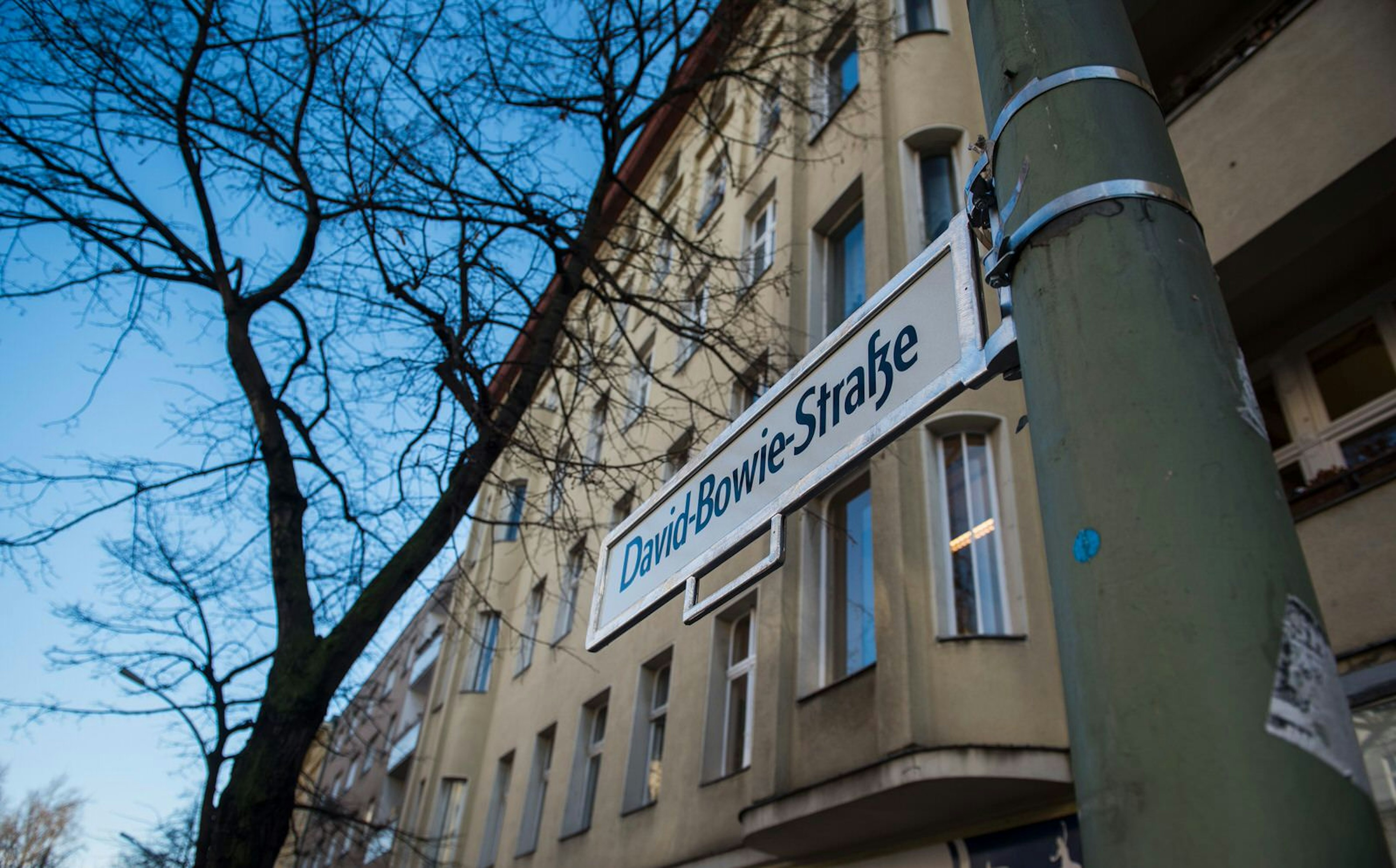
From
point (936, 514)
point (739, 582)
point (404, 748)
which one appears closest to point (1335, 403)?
point (936, 514)

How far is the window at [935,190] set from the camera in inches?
392

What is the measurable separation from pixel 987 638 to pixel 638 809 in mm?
5478

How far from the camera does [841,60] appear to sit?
43.3 ft

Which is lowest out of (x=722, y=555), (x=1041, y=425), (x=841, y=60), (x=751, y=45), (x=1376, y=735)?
(x=1041, y=425)

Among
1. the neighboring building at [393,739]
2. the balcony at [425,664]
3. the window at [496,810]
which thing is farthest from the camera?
the balcony at [425,664]

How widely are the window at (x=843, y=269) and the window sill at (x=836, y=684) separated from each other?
410cm

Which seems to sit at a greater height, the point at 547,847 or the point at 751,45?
the point at 751,45

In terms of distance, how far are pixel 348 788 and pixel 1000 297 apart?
3183cm

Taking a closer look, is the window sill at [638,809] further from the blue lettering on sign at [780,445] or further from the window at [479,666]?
the blue lettering on sign at [780,445]

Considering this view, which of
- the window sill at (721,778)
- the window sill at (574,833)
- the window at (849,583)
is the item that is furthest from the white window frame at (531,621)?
the window at (849,583)

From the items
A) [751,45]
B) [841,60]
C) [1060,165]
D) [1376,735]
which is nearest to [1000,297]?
[1060,165]

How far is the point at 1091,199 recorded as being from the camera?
4.26ft

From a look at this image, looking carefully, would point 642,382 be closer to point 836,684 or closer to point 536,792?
point 536,792

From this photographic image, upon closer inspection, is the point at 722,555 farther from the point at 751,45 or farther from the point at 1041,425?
the point at 751,45
